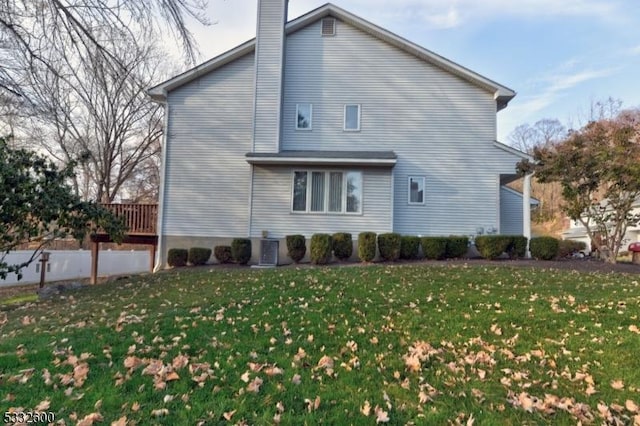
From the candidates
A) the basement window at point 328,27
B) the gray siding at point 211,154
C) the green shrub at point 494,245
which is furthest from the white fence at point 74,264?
the green shrub at point 494,245

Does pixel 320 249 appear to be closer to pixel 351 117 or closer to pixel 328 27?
pixel 351 117

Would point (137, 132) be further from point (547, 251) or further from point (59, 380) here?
point (59, 380)

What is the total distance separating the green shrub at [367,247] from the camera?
1301cm

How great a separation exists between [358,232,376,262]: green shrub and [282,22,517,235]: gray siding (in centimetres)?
202

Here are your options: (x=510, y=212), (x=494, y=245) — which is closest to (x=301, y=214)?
(x=494, y=245)

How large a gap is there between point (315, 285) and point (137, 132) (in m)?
26.7

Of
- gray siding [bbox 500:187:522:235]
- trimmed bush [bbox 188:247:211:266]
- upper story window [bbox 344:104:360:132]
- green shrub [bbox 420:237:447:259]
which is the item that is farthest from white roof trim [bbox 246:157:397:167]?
gray siding [bbox 500:187:522:235]

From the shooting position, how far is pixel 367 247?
13008mm

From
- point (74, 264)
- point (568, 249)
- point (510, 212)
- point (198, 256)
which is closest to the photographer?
point (198, 256)

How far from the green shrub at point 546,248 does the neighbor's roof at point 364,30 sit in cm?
534

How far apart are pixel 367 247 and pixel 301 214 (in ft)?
9.16

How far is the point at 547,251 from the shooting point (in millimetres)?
12742

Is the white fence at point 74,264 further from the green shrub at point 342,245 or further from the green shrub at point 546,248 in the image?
the green shrub at point 546,248

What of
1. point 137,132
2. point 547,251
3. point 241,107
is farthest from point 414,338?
point 137,132
